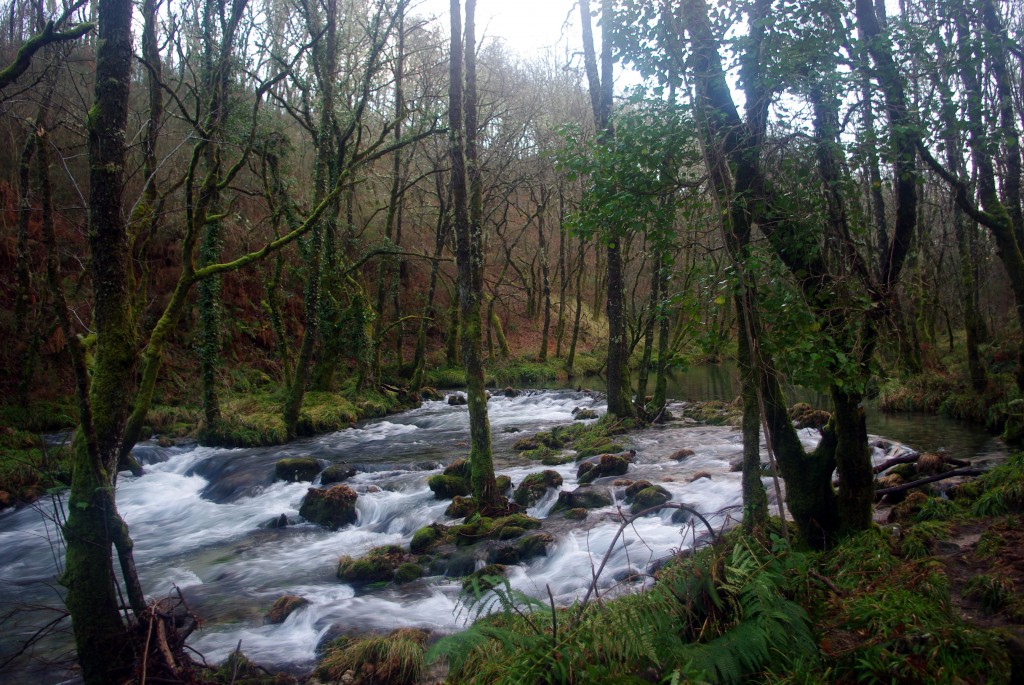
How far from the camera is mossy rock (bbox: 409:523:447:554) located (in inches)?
376

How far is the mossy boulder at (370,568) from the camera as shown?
882 cm

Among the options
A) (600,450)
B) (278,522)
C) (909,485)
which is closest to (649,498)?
(909,485)

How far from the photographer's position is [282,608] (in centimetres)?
787

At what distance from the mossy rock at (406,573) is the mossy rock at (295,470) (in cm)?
609

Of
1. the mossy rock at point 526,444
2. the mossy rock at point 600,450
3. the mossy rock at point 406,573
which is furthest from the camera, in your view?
the mossy rock at point 526,444

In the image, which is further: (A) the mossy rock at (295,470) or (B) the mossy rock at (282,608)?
(A) the mossy rock at (295,470)

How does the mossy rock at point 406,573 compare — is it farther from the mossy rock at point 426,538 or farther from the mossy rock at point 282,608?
the mossy rock at point 282,608

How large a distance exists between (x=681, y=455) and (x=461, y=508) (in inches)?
204

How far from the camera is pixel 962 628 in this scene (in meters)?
4.41

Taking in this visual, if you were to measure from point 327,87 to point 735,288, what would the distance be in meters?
14.7

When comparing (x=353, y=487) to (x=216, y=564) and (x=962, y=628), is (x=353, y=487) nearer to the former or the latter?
(x=216, y=564)

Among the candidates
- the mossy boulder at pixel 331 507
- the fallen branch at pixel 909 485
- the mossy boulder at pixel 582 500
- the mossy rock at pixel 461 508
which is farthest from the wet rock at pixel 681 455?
the mossy boulder at pixel 331 507

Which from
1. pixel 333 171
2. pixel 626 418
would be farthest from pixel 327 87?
pixel 626 418

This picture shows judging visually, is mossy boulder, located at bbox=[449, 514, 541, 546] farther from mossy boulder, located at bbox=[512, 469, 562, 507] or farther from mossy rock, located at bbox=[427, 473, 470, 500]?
mossy rock, located at bbox=[427, 473, 470, 500]
